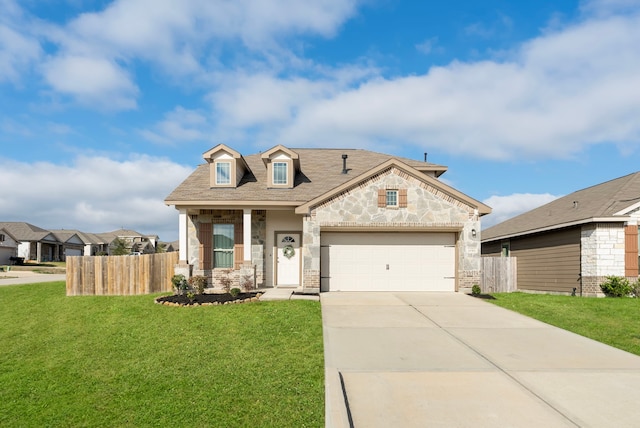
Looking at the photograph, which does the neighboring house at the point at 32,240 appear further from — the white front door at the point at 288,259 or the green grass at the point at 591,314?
the green grass at the point at 591,314

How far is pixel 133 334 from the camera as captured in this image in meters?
9.65

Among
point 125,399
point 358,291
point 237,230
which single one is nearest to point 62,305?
point 237,230

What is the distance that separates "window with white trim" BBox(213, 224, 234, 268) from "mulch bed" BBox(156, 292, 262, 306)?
3.04 m

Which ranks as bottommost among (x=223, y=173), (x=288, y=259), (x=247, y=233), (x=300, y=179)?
(x=288, y=259)

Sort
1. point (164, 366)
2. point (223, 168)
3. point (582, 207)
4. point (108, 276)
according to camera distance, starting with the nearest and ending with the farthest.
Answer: point (164, 366) < point (108, 276) < point (223, 168) < point (582, 207)

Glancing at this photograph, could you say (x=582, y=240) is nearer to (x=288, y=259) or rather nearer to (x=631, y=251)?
(x=631, y=251)

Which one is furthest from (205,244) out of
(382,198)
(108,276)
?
(382,198)

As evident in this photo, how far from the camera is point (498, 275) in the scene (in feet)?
52.3

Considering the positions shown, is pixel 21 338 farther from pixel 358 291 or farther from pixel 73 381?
pixel 358 291

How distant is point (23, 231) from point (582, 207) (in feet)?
Result: 200

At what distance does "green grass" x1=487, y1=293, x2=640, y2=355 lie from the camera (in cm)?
938

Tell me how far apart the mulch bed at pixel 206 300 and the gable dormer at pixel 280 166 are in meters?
5.40

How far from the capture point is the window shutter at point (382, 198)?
48.6ft

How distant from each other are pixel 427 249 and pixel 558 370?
8587 millimetres
